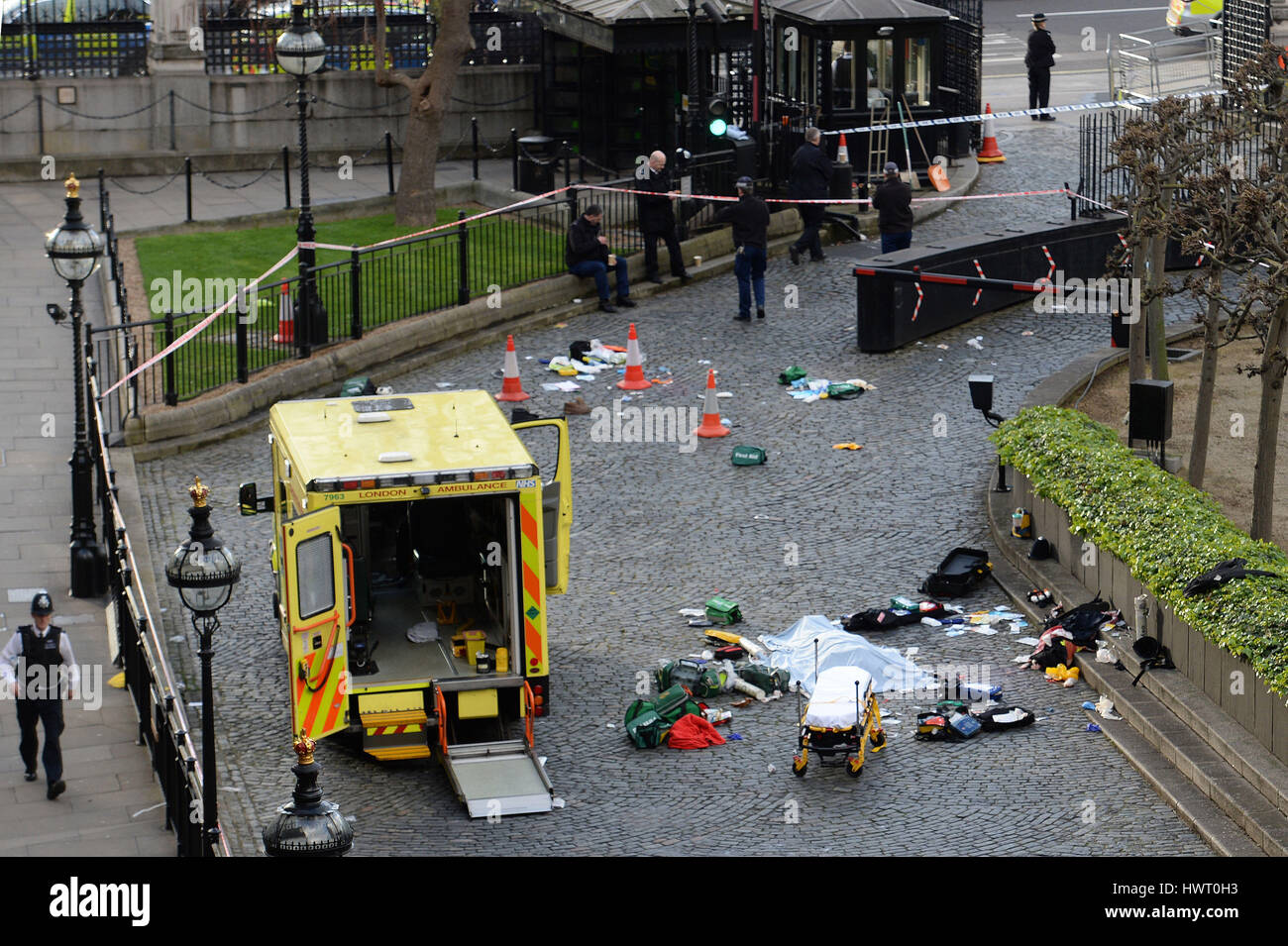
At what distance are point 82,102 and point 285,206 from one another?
14.9 feet

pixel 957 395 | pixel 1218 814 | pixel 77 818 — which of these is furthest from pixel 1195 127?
pixel 77 818

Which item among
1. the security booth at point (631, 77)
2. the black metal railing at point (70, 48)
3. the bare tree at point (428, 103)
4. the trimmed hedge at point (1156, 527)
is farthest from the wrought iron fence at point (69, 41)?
the trimmed hedge at point (1156, 527)

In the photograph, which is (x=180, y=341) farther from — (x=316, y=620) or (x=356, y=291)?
(x=316, y=620)

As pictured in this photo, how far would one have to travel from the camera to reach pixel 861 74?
101 feet

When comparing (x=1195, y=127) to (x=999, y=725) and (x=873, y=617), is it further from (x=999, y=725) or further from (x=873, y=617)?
(x=999, y=725)

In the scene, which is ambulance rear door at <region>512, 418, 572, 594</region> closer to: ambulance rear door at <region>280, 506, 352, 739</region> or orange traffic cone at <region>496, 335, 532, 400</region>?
ambulance rear door at <region>280, 506, 352, 739</region>

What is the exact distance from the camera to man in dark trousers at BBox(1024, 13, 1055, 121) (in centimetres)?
3422

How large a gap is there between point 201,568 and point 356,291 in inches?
469

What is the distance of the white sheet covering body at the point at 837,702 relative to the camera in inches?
527

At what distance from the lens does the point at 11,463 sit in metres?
20.5

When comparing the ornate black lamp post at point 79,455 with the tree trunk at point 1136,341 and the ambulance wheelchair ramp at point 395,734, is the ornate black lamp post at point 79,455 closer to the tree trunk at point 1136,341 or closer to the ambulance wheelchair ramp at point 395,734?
the ambulance wheelchair ramp at point 395,734

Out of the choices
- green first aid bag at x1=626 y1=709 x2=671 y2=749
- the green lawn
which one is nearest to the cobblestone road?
green first aid bag at x1=626 y1=709 x2=671 y2=749

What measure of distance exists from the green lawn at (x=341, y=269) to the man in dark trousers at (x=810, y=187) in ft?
11.0

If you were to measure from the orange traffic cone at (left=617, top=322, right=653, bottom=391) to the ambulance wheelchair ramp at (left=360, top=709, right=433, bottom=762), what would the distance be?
9085 mm
